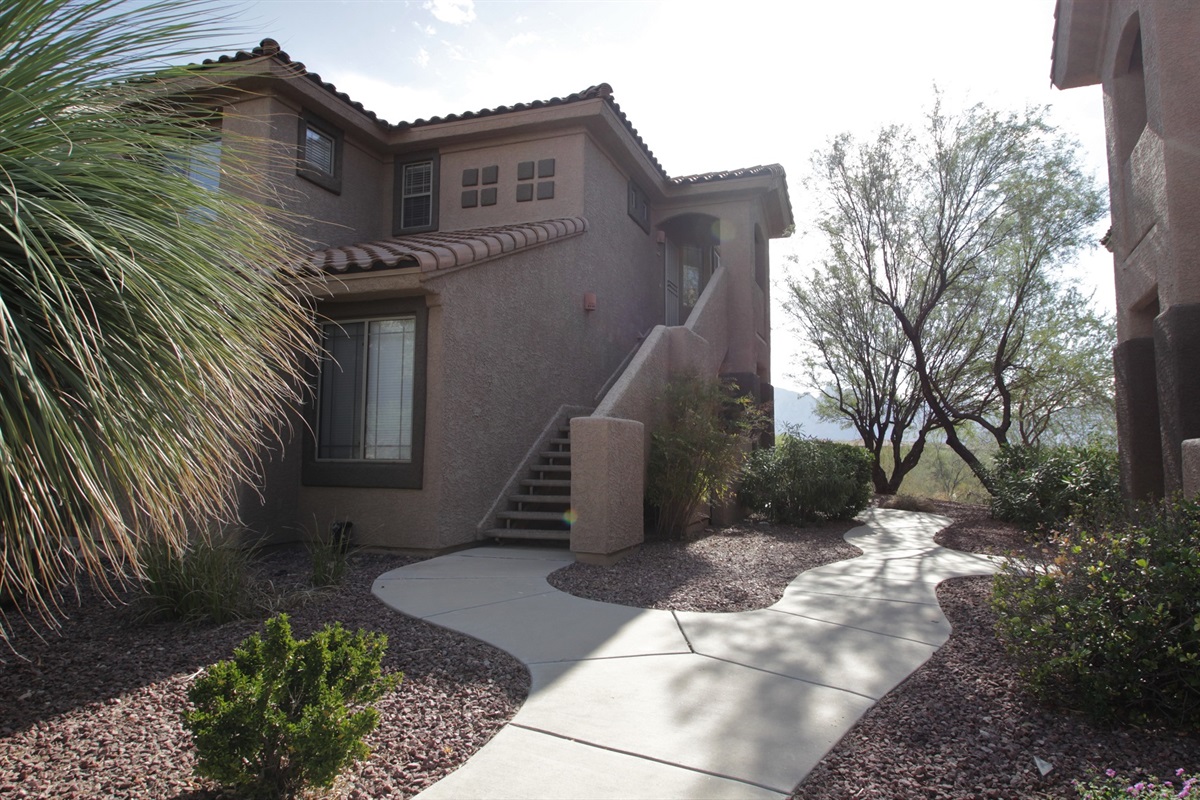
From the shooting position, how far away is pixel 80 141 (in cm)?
272

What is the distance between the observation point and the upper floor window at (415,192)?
11.7 m

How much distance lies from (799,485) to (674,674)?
7.27 metres

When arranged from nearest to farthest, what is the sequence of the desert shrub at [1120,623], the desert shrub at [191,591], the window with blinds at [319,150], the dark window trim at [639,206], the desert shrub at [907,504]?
the desert shrub at [1120,623] → the desert shrub at [191,591] → the window with blinds at [319,150] → the dark window trim at [639,206] → the desert shrub at [907,504]

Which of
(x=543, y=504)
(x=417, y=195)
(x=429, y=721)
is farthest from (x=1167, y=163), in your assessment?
(x=417, y=195)

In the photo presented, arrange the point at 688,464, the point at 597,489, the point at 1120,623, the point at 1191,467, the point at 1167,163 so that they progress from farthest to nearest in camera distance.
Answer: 1. the point at 688,464
2. the point at 597,489
3. the point at 1167,163
4. the point at 1191,467
5. the point at 1120,623

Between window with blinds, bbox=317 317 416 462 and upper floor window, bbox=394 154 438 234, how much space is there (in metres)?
3.44

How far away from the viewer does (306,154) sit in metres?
9.95

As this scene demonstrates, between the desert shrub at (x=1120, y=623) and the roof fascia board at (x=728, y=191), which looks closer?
the desert shrub at (x=1120, y=623)

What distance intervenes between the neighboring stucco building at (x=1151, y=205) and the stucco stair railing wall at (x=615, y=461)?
4.56 meters

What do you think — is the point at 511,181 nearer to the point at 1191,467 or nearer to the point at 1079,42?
the point at 1079,42

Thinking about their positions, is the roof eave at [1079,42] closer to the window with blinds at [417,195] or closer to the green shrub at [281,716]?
the window with blinds at [417,195]

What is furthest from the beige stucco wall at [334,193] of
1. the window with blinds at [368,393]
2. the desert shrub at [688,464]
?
the desert shrub at [688,464]

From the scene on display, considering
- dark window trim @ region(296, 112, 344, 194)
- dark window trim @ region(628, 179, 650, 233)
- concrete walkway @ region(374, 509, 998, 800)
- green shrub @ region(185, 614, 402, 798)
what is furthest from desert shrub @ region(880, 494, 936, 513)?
green shrub @ region(185, 614, 402, 798)

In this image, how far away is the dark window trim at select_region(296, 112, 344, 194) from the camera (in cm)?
975
